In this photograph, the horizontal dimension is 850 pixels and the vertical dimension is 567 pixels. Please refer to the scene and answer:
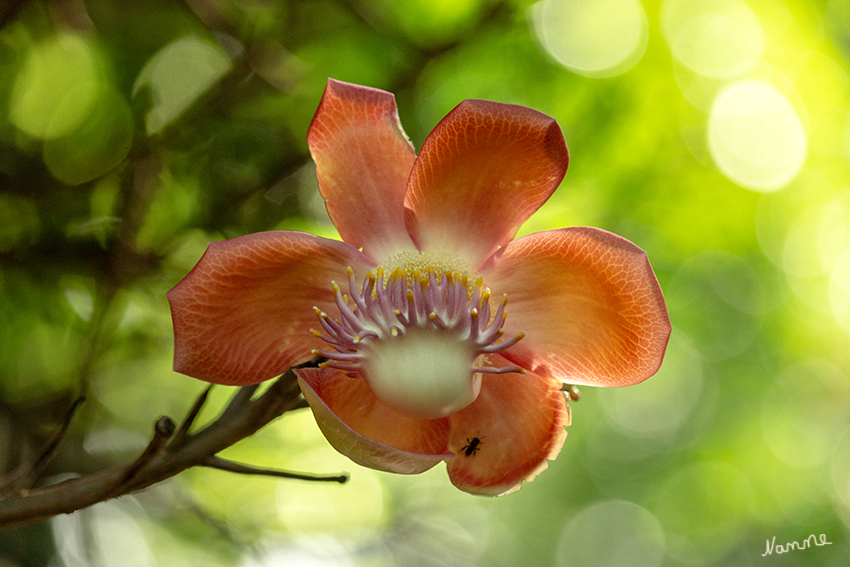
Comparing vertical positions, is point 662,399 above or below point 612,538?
above

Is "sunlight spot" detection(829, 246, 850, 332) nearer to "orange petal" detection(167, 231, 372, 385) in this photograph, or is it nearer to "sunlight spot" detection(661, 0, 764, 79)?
"sunlight spot" detection(661, 0, 764, 79)

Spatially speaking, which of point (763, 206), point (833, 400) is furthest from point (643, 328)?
point (833, 400)

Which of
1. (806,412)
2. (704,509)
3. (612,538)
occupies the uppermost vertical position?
(806,412)

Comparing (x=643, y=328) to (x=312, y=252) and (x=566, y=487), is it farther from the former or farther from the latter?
(x=566, y=487)

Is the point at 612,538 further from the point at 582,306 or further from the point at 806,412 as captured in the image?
the point at 582,306

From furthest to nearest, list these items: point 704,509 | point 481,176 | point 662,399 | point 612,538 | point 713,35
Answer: point 612,538, point 704,509, point 662,399, point 713,35, point 481,176

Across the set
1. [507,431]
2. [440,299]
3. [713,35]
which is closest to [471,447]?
[507,431]

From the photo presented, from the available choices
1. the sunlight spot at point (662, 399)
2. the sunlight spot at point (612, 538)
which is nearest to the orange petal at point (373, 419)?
the sunlight spot at point (662, 399)
